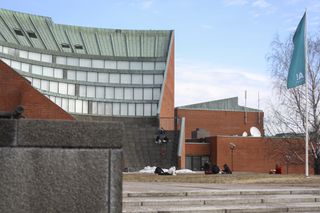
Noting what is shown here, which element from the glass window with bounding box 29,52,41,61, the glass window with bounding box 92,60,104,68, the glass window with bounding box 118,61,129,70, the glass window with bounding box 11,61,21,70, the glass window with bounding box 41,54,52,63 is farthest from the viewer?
the glass window with bounding box 118,61,129,70

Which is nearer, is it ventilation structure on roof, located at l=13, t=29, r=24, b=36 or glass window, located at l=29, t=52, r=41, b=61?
glass window, located at l=29, t=52, r=41, b=61

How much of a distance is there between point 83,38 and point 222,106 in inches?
1060

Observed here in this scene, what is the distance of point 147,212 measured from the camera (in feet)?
29.9

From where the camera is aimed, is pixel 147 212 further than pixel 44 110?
No

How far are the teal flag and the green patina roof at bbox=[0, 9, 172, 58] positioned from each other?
40831 mm

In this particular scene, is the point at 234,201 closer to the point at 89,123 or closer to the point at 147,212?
the point at 147,212

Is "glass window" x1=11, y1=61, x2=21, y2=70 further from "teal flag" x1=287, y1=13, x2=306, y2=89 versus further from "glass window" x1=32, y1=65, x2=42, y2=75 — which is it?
"teal flag" x1=287, y1=13, x2=306, y2=89

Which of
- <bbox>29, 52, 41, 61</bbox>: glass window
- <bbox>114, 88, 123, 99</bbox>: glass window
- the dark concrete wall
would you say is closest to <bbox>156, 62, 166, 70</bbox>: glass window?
<bbox>114, 88, 123, 99</bbox>: glass window

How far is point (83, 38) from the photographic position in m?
67.1

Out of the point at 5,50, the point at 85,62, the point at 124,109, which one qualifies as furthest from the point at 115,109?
the point at 5,50

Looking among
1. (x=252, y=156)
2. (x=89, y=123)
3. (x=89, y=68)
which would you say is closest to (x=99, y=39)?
(x=89, y=68)

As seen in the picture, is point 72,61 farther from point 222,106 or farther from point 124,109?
point 222,106

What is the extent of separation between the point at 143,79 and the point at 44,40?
42.0ft

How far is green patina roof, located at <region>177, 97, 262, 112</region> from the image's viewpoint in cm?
8111
